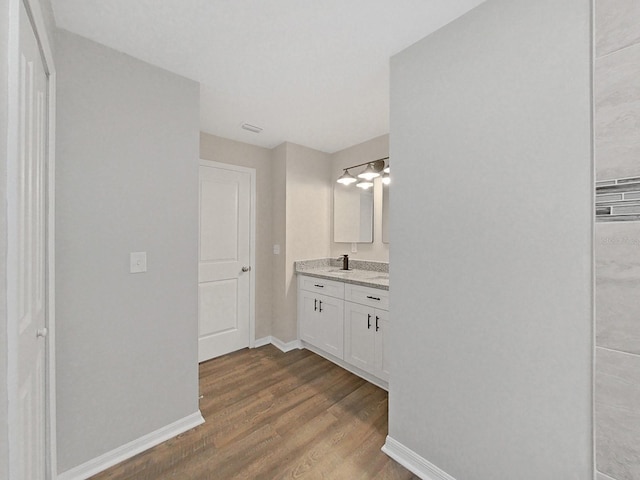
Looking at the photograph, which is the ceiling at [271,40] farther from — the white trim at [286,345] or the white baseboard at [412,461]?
the white trim at [286,345]

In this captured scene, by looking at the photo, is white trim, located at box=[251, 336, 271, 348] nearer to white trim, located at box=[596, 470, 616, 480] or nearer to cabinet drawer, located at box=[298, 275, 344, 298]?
cabinet drawer, located at box=[298, 275, 344, 298]

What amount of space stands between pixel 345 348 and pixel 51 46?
2857 mm

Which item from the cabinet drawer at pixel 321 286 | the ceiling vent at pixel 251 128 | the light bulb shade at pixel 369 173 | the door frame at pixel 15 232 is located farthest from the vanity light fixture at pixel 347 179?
the door frame at pixel 15 232

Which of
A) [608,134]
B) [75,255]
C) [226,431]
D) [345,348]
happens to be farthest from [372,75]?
[226,431]

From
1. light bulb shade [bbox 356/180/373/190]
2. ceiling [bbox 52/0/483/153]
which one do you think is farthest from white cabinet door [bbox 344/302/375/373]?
ceiling [bbox 52/0/483/153]

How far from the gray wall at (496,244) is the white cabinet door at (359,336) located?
28.4 inches

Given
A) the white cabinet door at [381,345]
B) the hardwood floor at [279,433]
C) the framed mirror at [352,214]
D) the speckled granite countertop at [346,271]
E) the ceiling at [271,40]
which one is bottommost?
the hardwood floor at [279,433]

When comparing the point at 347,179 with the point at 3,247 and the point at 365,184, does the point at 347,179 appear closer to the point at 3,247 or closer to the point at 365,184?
the point at 365,184

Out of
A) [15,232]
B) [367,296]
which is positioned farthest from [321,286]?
[15,232]

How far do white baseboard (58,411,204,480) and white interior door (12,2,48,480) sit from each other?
26 centimetres

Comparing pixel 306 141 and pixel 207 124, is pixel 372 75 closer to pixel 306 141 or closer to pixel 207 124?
pixel 306 141

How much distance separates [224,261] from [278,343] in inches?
46.3

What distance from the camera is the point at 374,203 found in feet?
10.2

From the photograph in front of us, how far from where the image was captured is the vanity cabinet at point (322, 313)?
2.64 meters
